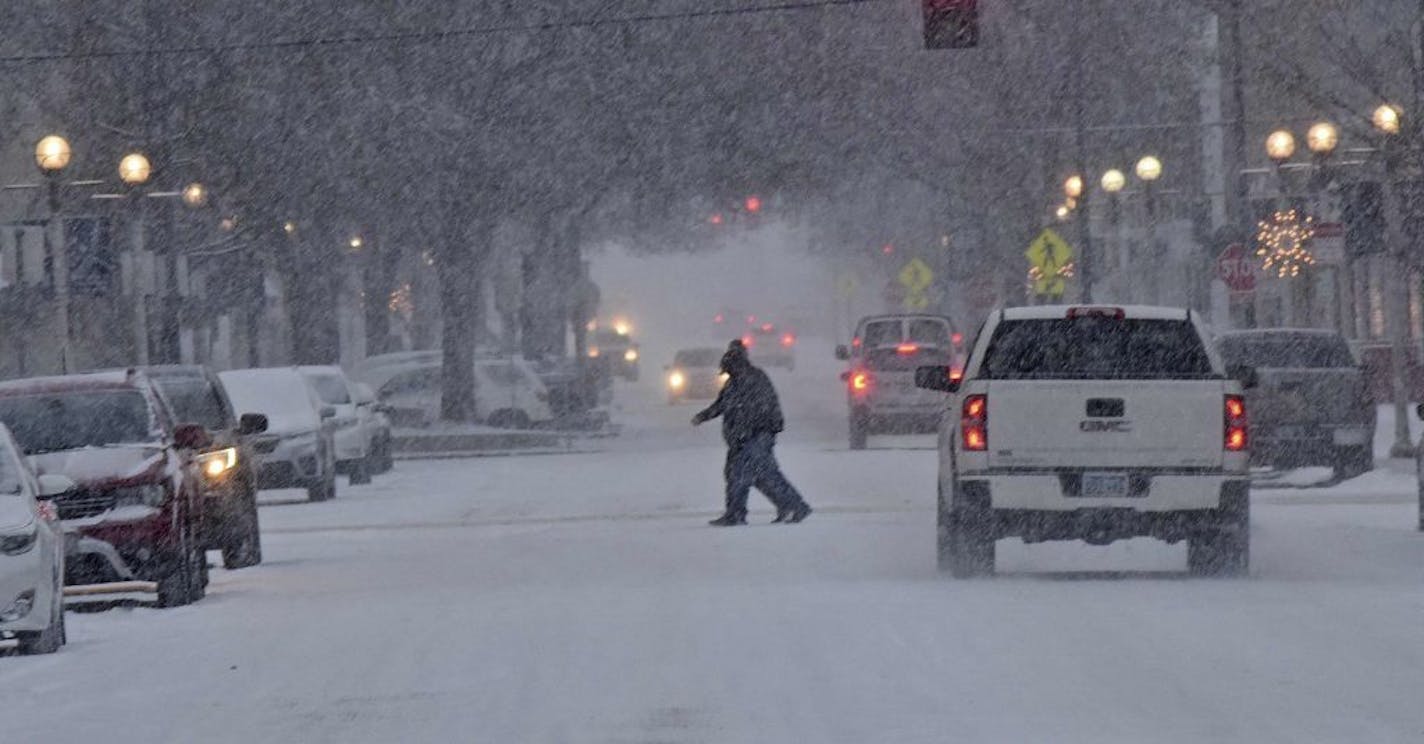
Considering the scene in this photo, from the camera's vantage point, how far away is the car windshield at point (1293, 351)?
29.7 meters

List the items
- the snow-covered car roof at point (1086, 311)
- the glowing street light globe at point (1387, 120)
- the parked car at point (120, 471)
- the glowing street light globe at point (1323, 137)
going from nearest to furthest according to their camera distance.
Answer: the parked car at point (120, 471) < the snow-covered car roof at point (1086, 311) < the glowing street light globe at point (1387, 120) < the glowing street light globe at point (1323, 137)

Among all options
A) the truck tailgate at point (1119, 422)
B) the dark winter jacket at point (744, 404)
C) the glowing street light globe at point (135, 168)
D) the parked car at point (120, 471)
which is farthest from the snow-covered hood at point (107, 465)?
the glowing street light globe at point (135, 168)

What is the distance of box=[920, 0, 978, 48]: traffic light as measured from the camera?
27344mm

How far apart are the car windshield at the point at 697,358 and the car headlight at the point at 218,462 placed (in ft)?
163

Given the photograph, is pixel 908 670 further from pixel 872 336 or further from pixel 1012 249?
pixel 1012 249

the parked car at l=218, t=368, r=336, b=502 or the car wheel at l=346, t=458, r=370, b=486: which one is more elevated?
the parked car at l=218, t=368, r=336, b=502

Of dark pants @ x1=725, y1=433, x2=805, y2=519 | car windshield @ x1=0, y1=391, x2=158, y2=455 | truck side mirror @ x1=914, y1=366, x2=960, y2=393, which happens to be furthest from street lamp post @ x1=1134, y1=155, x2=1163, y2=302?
car windshield @ x1=0, y1=391, x2=158, y2=455

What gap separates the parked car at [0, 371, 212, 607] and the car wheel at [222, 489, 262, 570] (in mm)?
2380

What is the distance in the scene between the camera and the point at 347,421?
36406 millimetres

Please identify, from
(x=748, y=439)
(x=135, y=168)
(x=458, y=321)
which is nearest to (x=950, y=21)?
(x=748, y=439)

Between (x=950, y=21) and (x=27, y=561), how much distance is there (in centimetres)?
1457

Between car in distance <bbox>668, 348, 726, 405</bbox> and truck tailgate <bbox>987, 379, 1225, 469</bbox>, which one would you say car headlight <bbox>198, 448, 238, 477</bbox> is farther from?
car in distance <bbox>668, 348, 726, 405</bbox>

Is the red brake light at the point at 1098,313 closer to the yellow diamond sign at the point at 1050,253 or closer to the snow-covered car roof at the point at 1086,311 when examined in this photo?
the snow-covered car roof at the point at 1086,311

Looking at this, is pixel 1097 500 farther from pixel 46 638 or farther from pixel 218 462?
pixel 218 462
